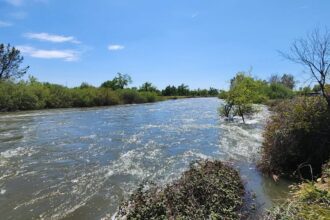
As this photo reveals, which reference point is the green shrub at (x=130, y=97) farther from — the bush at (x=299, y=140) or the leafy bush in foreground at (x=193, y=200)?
the leafy bush in foreground at (x=193, y=200)

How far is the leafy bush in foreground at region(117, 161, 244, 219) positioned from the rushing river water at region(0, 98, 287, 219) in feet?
3.40

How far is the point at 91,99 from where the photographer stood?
5491 cm

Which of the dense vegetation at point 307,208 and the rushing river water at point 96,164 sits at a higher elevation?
the dense vegetation at point 307,208

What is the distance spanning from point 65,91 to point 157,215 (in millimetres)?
47822

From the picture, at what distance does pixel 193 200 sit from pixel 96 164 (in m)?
6.38

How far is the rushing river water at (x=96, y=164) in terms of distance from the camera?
830cm

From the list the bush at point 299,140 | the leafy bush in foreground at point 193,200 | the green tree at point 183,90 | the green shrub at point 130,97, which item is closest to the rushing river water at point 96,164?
the bush at point 299,140

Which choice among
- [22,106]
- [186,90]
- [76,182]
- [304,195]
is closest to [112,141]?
[76,182]

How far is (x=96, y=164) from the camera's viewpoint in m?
12.2

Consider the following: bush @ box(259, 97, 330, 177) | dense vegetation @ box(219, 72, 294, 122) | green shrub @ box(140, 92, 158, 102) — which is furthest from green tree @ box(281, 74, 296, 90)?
bush @ box(259, 97, 330, 177)

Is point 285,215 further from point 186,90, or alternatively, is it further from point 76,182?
point 186,90

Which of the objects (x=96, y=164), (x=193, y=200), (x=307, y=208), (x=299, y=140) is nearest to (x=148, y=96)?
(x=96, y=164)

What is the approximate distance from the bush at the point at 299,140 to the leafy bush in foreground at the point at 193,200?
2.79 m

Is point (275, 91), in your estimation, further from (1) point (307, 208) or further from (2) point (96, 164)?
(1) point (307, 208)
